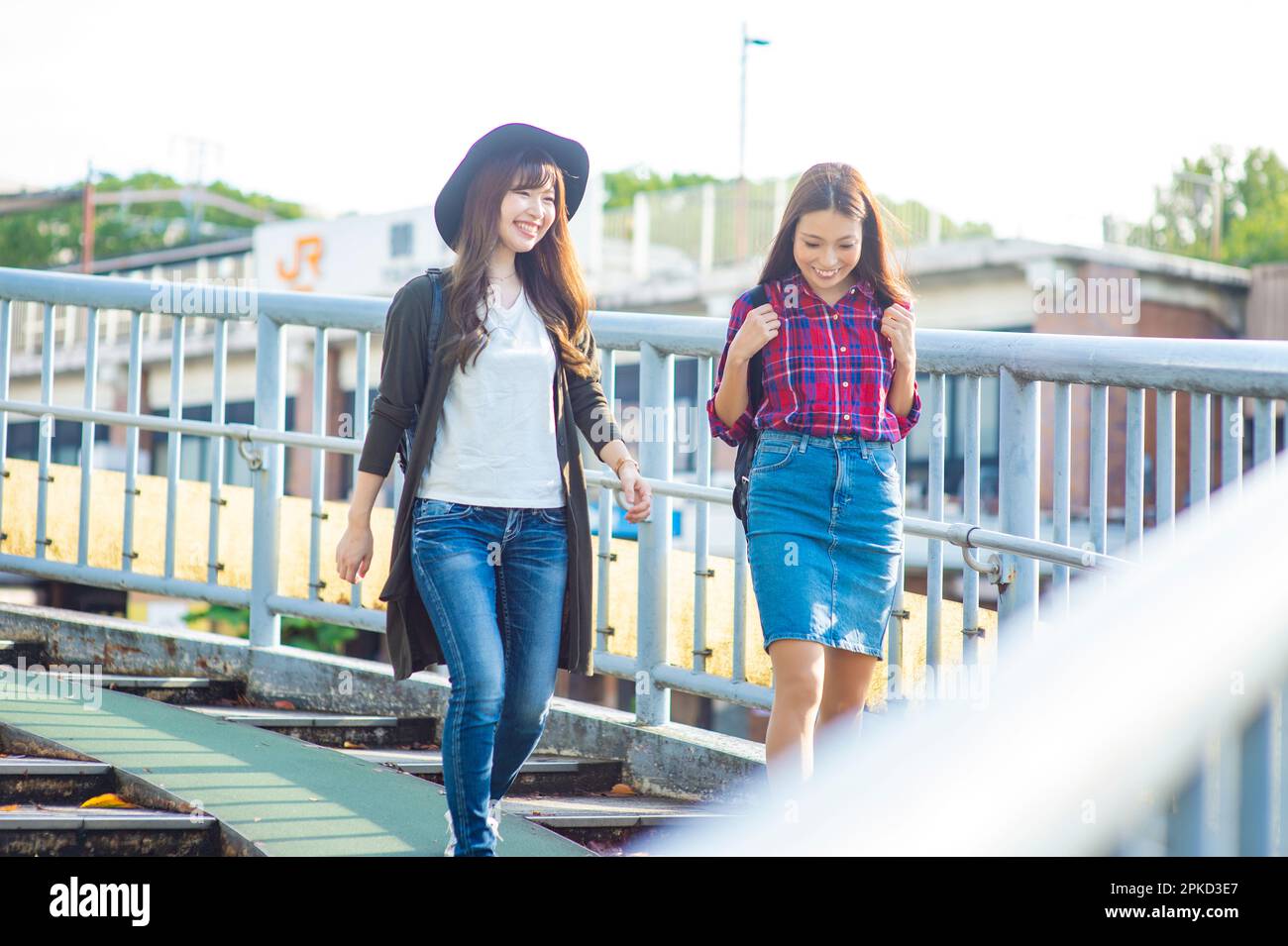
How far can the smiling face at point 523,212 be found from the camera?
3.23 meters

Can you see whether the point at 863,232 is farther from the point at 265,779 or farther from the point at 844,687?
the point at 265,779

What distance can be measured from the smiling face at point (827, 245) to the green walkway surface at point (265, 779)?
4.78 feet

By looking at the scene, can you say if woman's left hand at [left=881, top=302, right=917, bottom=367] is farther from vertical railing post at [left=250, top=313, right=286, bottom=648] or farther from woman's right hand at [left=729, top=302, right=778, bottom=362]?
vertical railing post at [left=250, top=313, right=286, bottom=648]

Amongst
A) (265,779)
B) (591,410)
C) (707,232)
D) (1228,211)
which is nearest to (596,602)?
(265,779)

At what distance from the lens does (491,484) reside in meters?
3.18

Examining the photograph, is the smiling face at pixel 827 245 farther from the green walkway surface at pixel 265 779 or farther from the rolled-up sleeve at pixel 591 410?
the green walkway surface at pixel 265 779

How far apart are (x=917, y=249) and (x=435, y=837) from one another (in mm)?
18666

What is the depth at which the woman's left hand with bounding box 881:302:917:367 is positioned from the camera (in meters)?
3.21

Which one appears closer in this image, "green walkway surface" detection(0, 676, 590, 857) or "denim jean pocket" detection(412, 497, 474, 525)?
"denim jean pocket" detection(412, 497, 474, 525)

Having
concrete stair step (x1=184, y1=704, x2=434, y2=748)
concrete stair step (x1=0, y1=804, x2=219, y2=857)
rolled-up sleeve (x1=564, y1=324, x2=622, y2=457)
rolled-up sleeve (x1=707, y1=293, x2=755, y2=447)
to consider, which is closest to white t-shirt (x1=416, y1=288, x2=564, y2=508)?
rolled-up sleeve (x1=564, y1=324, x2=622, y2=457)

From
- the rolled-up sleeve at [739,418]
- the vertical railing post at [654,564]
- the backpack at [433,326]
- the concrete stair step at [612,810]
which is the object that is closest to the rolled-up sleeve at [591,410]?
the rolled-up sleeve at [739,418]

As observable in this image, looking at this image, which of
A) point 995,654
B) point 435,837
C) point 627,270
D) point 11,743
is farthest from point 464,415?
point 627,270

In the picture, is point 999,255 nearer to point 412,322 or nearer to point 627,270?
point 627,270

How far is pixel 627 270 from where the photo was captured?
25359 millimetres
